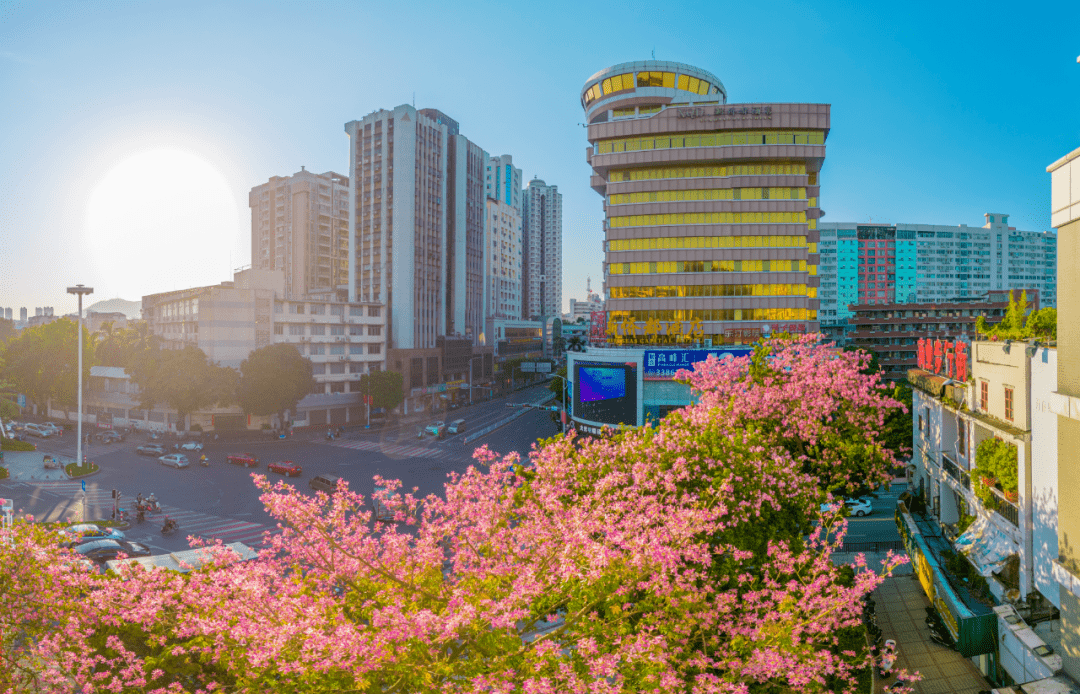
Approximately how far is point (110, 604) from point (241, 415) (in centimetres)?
5241

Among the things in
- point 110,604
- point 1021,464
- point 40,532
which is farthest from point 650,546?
point 1021,464

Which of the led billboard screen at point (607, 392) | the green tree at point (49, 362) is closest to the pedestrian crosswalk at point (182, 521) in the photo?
the led billboard screen at point (607, 392)

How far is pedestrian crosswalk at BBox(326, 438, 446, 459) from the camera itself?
150 feet

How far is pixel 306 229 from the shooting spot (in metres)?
88.5

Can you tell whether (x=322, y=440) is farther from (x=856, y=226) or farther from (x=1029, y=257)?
(x=1029, y=257)

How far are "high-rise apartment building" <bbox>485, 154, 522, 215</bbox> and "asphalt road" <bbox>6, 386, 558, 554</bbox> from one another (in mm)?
63302

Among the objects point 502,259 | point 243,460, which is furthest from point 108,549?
point 502,259

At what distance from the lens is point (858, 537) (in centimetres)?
2852

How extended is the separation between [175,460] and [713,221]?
47.4m

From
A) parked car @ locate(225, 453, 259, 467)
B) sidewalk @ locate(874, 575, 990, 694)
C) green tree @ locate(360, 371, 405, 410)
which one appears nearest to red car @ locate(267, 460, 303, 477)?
parked car @ locate(225, 453, 259, 467)

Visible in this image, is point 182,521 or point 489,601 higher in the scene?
point 489,601

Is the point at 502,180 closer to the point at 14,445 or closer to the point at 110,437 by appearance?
the point at 110,437

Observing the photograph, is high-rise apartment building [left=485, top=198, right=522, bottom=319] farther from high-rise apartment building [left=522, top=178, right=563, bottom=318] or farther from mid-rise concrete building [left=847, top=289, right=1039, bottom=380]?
mid-rise concrete building [left=847, top=289, right=1039, bottom=380]

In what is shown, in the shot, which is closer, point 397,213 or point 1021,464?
point 1021,464
